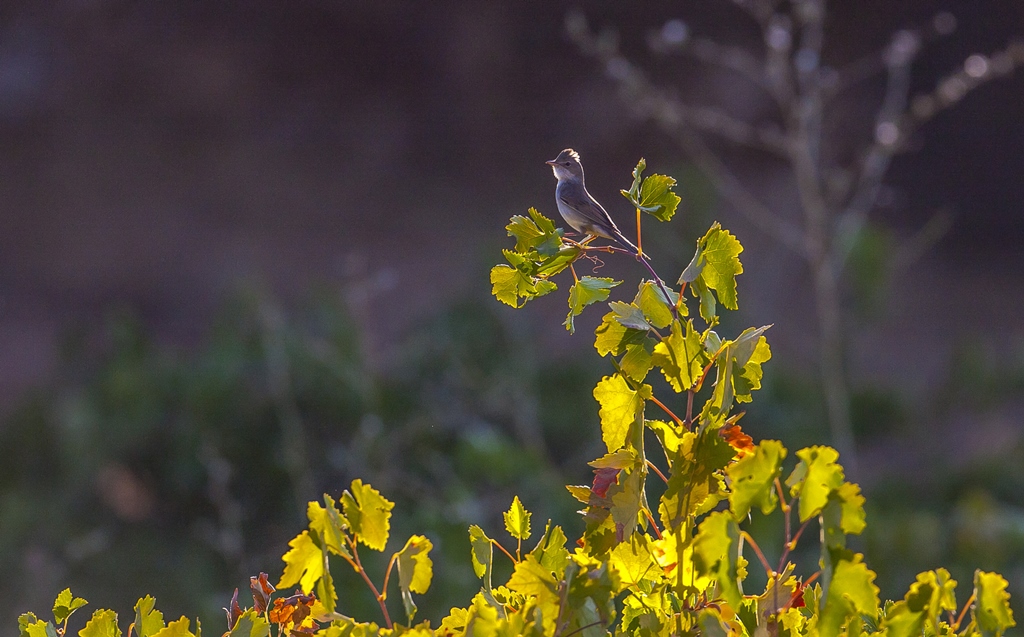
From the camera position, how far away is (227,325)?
3.83 meters

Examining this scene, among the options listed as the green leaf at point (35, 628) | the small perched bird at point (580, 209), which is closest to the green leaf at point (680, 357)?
the small perched bird at point (580, 209)

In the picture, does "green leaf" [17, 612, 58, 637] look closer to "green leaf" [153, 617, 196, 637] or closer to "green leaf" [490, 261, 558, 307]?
"green leaf" [153, 617, 196, 637]

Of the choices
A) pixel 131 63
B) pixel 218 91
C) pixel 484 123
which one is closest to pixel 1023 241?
pixel 484 123

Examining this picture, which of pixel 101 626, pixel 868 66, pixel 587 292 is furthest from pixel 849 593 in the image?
pixel 868 66

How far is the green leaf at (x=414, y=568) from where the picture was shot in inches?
31.3

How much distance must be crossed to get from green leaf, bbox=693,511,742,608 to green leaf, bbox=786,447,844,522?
0.05 metres

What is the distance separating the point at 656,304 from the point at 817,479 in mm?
191

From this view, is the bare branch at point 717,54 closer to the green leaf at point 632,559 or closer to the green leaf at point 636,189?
the green leaf at point 636,189

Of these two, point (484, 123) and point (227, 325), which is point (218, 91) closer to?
point (484, 123)

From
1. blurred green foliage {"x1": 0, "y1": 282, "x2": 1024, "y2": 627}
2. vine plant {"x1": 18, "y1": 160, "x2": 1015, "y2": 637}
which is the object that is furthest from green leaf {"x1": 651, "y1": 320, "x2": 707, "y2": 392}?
blurred green foliage {"x1": 0, "y1": 282, "x2": 1024, "y2": 627}

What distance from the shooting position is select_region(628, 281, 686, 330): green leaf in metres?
0.82

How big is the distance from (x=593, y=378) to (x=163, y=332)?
2358 mm

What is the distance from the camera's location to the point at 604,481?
0.82 meters

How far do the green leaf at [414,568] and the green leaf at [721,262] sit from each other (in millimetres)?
299
